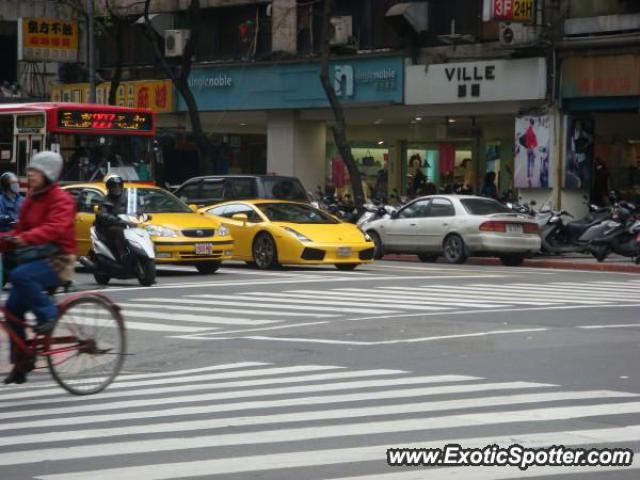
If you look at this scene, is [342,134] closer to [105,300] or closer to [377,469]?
[105,300]

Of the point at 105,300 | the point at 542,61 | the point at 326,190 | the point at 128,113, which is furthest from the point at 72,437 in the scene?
the point at 326,190

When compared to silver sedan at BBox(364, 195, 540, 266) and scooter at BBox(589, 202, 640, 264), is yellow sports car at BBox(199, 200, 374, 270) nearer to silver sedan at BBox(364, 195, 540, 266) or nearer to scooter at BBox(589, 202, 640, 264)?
silver sedan at BBox(364, 195, 540, 266)

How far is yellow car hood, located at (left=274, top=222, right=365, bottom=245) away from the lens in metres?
25.0

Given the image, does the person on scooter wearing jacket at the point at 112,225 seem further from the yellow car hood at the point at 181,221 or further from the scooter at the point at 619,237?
the scooter at the point at 619,237

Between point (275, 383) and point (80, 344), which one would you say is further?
point (275, 383)

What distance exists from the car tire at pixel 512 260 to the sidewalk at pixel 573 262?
0.27 metres

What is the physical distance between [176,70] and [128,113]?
16488 millimetres

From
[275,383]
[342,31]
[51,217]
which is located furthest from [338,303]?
[342,31]

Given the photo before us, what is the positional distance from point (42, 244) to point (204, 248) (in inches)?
529

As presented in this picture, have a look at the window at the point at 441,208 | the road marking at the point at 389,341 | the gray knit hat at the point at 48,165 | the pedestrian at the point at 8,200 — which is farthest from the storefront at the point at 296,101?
the gray knit hat at the point at 48,165

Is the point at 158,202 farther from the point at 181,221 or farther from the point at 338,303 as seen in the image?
the point at 338,303

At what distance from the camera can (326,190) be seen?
4378 cm

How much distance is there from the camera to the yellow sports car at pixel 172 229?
23.4 metres

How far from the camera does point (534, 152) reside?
36344mm
